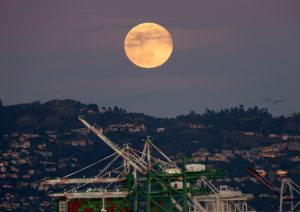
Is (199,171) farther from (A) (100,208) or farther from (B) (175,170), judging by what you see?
(A) (100,208)

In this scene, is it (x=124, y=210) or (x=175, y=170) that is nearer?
(x=175, y=170)

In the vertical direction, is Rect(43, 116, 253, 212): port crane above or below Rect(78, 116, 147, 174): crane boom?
below

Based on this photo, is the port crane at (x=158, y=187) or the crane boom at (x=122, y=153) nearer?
the port crane at (x=158, y=187)

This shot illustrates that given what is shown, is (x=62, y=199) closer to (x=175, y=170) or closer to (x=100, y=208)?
(x=100, y=208)

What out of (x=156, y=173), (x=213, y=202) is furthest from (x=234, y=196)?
(x=156, y=173)

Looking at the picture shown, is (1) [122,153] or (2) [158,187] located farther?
(1) [122,153]

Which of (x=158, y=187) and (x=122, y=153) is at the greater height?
(x=122, y=153)

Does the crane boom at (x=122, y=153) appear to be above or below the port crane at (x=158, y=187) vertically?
above

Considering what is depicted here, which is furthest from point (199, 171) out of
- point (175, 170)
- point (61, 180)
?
point (61, 180)

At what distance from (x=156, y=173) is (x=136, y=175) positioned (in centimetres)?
941

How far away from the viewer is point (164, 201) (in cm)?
18112

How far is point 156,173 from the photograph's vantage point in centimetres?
17075

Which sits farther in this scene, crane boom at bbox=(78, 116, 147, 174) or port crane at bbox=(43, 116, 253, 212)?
crane boom at bbox=(78, 116, 147, 174)

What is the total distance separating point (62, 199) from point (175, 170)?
1684cm
